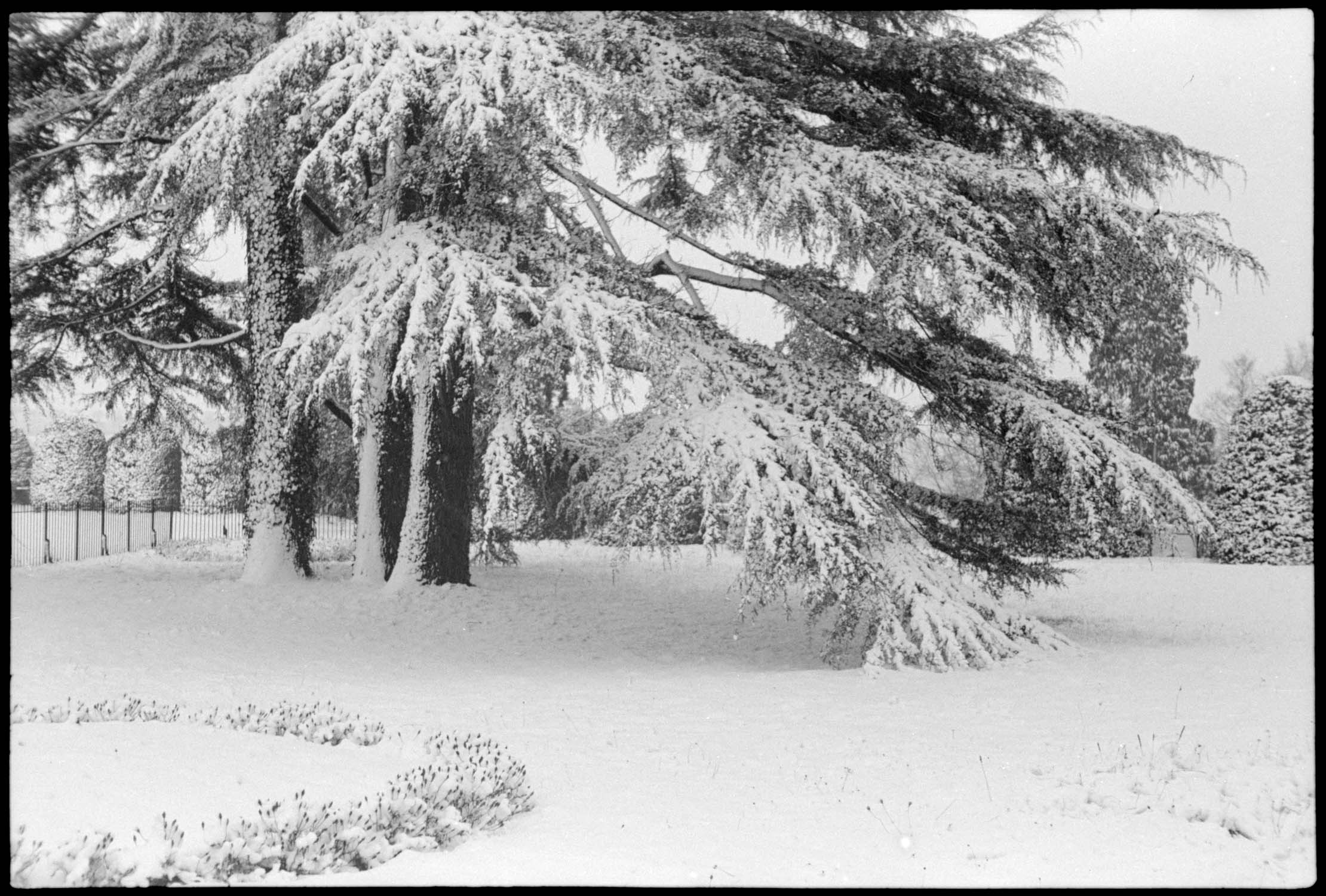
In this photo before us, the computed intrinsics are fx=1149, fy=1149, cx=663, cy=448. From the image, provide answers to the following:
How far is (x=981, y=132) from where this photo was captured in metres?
12.4

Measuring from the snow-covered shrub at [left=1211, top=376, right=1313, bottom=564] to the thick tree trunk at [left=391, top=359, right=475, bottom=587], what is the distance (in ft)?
40.7

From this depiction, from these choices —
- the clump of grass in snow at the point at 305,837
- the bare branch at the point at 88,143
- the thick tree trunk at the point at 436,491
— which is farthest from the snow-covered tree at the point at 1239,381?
the clump of grass in snow at the point at 305,837

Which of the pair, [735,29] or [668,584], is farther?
[668,584]

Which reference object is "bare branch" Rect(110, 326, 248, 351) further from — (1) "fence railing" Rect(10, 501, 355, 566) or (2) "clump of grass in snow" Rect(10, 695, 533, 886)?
(2) "clump of grass in snow" Rect(10, 695, 533, 886)

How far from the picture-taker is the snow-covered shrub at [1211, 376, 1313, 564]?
61.7 feet

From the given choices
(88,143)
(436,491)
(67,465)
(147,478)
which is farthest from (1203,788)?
(147,478)

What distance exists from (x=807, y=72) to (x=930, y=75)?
128 centimetres

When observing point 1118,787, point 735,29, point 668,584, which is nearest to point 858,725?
point 1118,787

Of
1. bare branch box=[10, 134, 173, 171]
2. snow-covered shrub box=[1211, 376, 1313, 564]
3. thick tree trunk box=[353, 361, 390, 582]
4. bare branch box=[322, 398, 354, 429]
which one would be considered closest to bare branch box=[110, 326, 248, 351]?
bare branch box=[322, 398, 354, 429]

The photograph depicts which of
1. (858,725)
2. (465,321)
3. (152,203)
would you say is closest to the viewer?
(858,725)

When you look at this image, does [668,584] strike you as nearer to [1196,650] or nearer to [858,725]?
[1196,650]

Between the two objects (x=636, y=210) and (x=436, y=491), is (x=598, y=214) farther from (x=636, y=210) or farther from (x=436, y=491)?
(x=436, y=491)

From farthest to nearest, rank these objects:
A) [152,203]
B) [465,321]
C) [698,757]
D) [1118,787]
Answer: [152,203] < [465,321] < [698,757] < [1118,787]

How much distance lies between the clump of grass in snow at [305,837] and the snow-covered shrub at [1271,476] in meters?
16.4
